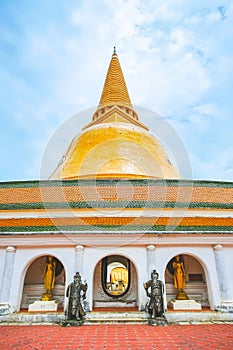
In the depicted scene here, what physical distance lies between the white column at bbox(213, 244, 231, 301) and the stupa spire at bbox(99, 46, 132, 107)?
19751 mm

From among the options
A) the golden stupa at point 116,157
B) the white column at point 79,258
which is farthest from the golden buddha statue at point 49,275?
the golden stupa at point 116,157

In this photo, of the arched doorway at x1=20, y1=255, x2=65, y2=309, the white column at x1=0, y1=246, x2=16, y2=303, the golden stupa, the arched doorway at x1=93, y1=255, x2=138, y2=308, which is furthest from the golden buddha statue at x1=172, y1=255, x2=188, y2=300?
the golden stupa

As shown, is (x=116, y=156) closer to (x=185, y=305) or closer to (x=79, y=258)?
(x=79, y=258)

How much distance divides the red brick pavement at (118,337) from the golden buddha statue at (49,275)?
2.14 meters

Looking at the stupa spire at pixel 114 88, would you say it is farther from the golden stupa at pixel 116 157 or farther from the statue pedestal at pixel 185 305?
the statue pedestal at pixel 185 305

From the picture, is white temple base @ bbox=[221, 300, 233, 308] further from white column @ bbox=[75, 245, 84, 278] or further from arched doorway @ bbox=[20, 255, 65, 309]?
arched doorway @ bbox=[20, 255, 65, 309]

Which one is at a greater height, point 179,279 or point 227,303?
point 179,279

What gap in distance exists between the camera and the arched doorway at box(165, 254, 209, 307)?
35.7 feet

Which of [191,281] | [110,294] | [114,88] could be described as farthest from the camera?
[114,88]

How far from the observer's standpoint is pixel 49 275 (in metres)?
10.5

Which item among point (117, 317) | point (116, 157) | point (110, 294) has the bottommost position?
point (117, 317)

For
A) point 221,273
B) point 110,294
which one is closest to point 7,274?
point 110,294

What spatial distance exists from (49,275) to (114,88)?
73.2 feet

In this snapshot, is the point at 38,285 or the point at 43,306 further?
the point at 38,285
